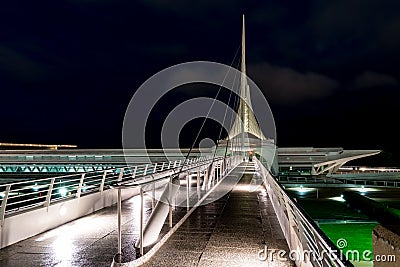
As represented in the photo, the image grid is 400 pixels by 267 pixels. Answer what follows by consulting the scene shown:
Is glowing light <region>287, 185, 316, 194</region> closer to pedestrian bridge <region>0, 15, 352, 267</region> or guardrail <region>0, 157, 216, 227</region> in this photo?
guardrail <region>0, 157, 216, 227</region>

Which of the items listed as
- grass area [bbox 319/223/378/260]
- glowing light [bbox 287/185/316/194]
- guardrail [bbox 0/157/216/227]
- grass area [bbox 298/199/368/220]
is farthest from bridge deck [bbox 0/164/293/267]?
glowing light [bbox 287/185/316/194]

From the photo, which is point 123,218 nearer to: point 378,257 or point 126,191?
point 126,191

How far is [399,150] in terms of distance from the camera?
163 meters

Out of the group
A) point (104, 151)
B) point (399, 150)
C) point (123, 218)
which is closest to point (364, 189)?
point (123, 218)

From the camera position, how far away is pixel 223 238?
7426 mm

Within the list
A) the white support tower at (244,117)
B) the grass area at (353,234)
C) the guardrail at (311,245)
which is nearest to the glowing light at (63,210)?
the guardrail at (311,245)

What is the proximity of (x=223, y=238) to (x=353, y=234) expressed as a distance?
16911mm

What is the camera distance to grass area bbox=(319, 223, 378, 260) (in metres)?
19.2

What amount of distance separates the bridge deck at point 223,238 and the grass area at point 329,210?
57.4 ft

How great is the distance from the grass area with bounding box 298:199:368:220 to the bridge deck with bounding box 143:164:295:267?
688 inches

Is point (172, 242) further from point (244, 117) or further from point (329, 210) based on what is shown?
point (244, 117)

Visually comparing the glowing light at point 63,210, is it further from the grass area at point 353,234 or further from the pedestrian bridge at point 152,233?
the grass area at point 353,234

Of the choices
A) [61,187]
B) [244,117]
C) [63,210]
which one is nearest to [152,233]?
[63,210]

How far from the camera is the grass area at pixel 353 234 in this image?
755 inches
